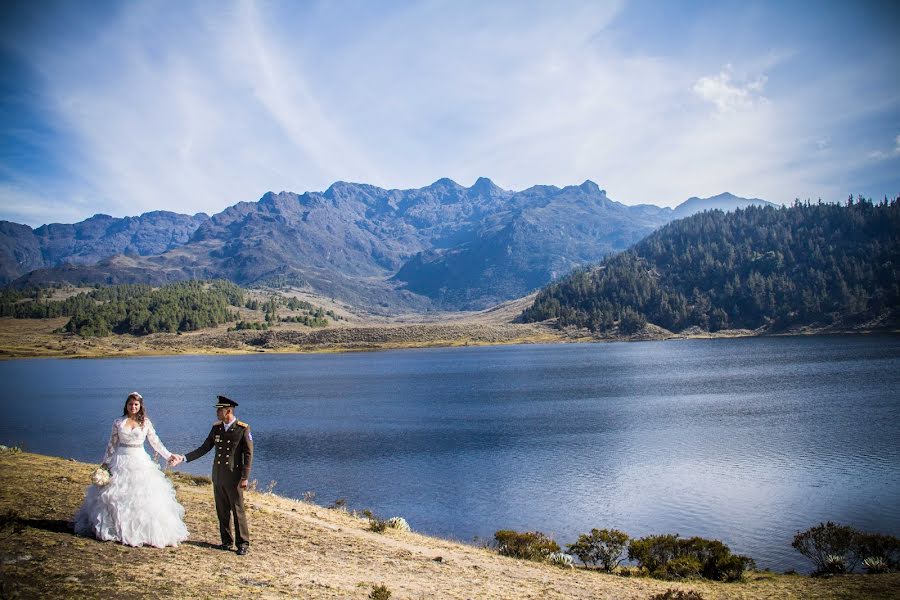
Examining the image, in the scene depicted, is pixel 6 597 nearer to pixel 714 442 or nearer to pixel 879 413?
pixel 714 442

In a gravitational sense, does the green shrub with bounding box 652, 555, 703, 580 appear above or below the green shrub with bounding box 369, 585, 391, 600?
below

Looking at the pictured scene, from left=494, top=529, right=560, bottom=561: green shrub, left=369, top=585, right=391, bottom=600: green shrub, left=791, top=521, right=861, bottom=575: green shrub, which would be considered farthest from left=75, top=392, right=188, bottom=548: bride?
left=791, top=521, right=861, bottom=575: green shrub

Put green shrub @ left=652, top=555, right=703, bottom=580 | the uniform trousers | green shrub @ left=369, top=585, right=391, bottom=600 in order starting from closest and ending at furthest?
green shrub @ left=369, top=585, right=391, bottom=600, the uniform trousers, green shrub @ left=652, top=555, right=703, bottom=580

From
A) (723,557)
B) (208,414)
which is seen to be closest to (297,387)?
(208,414)

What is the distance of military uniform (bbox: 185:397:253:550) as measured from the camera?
1480 centimetres

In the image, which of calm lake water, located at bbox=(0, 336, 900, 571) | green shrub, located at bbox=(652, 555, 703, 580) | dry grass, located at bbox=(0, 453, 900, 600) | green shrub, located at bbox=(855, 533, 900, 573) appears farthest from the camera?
calm lake water, located at bbox=(0, 336, 900, 571)

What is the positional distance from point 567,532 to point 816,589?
497 inches

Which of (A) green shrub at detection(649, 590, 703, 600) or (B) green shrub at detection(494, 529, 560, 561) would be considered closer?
(A) green shrub at detection(649, 590, 703, 600)

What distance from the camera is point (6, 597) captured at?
383 inches

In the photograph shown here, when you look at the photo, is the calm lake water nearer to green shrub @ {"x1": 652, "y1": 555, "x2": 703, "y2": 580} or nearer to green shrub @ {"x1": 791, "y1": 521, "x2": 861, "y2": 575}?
green shrub @ {"x1": 791, "y1": 521, "x2": 861, "y2": 575}

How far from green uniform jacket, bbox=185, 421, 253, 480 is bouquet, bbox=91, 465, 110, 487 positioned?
74.7 inches

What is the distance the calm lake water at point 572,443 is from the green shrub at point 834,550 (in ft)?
7.33

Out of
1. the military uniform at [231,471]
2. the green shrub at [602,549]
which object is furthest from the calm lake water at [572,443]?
the military uniform at [231,471]

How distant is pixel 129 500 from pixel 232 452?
7.96ft
